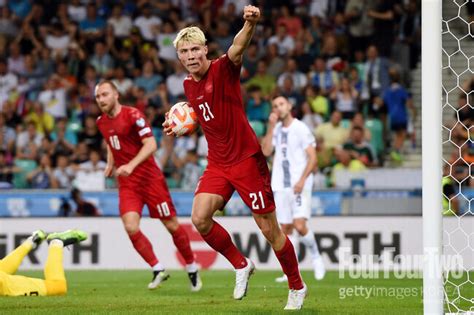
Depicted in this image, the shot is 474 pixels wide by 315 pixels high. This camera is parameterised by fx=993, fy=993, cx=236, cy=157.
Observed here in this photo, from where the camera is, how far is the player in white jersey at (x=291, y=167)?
13.3m

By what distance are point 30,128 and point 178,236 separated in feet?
27.4

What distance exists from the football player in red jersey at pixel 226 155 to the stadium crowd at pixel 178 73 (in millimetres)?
8220

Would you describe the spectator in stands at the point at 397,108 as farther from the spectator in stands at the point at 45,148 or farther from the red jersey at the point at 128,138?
the red jersey at the point at 128,138

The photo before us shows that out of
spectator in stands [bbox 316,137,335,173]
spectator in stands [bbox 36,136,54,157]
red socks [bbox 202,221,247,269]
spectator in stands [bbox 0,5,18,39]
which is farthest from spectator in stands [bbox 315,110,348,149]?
red socks [bbox 202,221,247,269]

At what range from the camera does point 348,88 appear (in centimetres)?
1902

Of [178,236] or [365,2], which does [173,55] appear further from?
[178,236]

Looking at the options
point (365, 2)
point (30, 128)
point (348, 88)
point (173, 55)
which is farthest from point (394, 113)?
point (30, 128)

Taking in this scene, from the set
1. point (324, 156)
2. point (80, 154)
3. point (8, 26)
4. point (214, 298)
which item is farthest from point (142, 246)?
point (8, 26)

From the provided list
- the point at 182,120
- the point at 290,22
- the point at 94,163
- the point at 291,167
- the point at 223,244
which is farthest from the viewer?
the point at 290,22

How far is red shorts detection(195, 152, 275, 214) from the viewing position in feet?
27.4

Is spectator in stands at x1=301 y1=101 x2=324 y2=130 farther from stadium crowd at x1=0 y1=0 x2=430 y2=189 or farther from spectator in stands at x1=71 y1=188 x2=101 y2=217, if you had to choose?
spectator in stands at x1=71 y1=188 x2=101 y2=217

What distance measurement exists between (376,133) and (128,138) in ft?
24.6

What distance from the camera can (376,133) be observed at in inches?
717

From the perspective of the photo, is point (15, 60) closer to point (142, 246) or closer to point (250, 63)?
point (250, 63)
